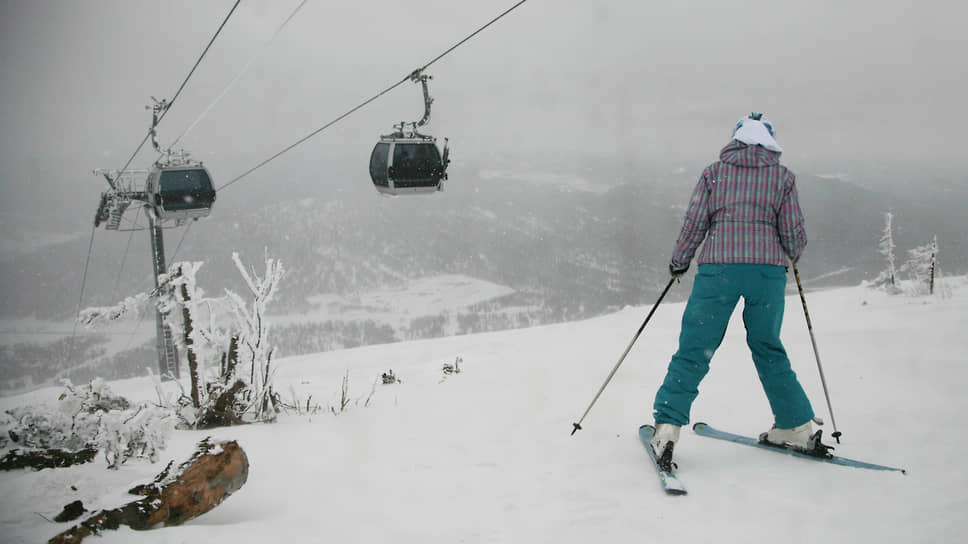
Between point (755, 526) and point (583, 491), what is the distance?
0.75m

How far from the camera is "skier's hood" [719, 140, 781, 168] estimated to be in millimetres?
2723

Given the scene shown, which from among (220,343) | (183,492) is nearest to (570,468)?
(183,492)

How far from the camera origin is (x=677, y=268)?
2994mm

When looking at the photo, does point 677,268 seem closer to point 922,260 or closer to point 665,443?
point 665,443

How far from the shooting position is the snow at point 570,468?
209cm

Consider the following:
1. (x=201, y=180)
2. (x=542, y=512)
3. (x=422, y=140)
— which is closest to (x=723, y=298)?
(x=542, y=512)

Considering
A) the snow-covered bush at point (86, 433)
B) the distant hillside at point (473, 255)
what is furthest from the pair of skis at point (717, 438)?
the distant hillside at point (473, 255)

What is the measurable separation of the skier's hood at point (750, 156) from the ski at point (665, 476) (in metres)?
1.61

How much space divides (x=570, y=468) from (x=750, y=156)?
1911mm

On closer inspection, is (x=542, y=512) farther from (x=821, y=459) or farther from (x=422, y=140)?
(x=422, y=140)

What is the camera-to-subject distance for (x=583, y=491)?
8.36 feet

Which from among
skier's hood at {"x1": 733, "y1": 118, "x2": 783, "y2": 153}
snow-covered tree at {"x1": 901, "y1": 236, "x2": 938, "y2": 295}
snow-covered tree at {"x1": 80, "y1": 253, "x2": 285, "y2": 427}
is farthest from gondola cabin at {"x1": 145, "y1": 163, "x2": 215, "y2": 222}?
snow-covered tree at {"x1": 901, "y1": 236, "x2": 938, "y2": 295}

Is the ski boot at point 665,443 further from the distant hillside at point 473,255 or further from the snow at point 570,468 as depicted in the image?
the distant hillside at point 473,255

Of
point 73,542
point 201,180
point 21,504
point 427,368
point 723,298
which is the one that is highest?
point 201,180
